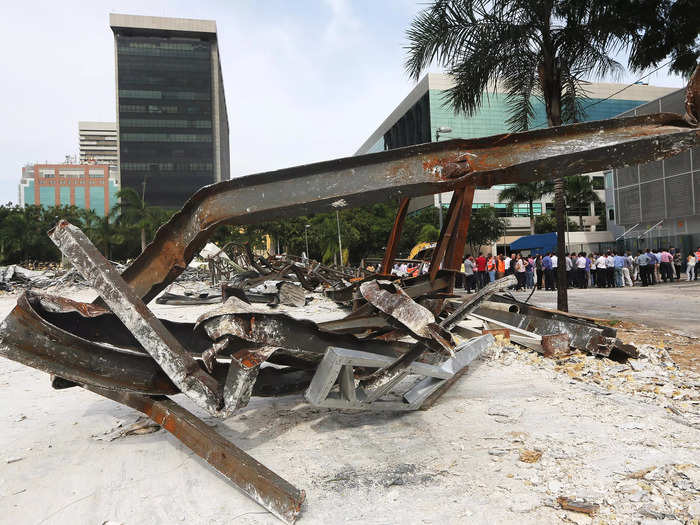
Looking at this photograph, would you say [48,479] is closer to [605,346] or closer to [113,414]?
[113,414]

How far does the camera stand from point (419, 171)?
267 cm

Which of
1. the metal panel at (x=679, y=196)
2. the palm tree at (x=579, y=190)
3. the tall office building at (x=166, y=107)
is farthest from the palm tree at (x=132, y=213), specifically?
the tall office building at (x=166, y=107)

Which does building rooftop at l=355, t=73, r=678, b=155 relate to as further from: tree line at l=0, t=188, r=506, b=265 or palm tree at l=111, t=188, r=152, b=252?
palm tree at l=111, t=188, r=152, b=252

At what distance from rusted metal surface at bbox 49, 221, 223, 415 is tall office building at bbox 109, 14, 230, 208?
9969cm

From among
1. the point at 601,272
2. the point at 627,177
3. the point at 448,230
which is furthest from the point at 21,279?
the point at 627,177

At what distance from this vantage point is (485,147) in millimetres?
2645

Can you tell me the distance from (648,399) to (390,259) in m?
2.73

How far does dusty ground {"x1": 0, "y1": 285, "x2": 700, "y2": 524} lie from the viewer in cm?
233

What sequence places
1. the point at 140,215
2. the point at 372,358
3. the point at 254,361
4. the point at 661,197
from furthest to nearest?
1. the point at 140,215
2. the point at 661,197
3. the point at 372,358
4. the point at 254,361

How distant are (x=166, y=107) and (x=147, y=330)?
4398 inches

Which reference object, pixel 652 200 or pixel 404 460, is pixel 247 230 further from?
pixel 404 460

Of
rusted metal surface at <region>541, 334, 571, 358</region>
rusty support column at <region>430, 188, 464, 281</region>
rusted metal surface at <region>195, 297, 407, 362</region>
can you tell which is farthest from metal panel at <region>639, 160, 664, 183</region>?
rusted metal surface at <region>195, 297, 407, 362</region>

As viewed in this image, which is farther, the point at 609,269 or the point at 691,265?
the point at 609,269

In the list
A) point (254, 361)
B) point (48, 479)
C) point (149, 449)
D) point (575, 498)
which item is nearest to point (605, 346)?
point (575, 498)
